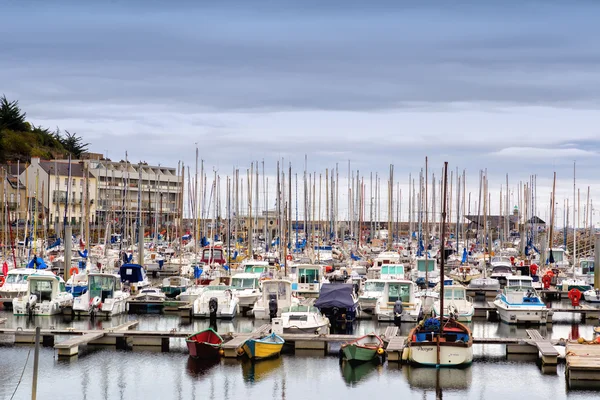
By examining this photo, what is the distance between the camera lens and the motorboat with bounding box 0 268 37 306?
59.8 m

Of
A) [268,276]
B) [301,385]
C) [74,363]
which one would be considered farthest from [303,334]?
[268,276]

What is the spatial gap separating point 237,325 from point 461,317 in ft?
39.9

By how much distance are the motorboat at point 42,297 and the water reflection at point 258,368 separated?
18.5 m

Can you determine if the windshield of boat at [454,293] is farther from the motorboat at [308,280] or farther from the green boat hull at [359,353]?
the green boat hull at [359,353]

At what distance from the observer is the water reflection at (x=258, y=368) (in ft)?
126

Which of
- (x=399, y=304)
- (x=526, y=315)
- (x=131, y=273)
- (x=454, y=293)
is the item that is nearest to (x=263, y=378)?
(x=399, y=304)

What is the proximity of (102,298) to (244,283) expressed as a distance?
29.9 feet

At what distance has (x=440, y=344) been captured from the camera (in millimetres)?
39062

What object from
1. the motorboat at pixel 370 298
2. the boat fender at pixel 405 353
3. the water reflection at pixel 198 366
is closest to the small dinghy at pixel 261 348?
the water reflection at pixel 198 366

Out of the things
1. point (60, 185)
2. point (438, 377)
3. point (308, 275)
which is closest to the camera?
point (438, 377)

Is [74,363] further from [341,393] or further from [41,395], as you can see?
[341,393]

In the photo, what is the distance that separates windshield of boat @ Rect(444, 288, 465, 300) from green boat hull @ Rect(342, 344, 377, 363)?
50.4 ft

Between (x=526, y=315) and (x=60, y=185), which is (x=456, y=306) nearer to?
(x=526, y=315)

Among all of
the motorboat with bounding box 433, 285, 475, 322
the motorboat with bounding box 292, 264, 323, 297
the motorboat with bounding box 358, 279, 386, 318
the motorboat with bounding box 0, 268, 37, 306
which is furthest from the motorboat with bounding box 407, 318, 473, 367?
the motorboat with bounding box 0, 268, 37, 306
